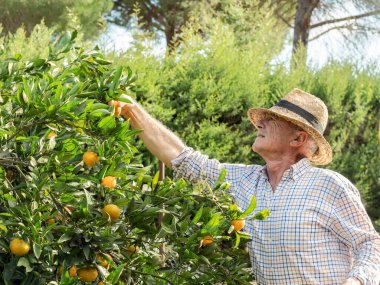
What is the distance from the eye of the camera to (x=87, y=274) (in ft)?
6.72

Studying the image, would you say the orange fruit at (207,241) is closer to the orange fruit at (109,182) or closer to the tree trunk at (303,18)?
the orange fruit at (109,182)

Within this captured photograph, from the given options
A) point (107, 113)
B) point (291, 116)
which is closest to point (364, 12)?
point (291, 116)

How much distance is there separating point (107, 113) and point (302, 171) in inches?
48.2

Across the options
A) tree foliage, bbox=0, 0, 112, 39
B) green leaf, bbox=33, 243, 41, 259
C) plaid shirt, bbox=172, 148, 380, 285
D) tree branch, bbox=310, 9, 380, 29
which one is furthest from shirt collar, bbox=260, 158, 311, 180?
tree foliage, bbox=0, 0, 112, 39

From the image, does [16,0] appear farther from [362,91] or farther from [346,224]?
[346,224]

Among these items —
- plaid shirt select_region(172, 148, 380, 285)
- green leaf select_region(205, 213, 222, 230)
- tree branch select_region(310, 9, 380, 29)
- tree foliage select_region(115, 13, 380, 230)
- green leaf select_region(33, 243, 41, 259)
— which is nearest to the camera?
green leaf select_region(33, 243, 41, 259)

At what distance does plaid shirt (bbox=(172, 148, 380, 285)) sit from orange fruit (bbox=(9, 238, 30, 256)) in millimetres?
1128

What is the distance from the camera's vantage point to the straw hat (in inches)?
126

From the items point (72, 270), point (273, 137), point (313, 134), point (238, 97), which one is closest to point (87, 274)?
point (72, 270)

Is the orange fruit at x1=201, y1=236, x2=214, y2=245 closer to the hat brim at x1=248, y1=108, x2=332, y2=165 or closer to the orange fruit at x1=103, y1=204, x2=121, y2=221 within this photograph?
the orange fruit at x1=103, y1=204, x2=121, y2=221

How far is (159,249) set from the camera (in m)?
2.75

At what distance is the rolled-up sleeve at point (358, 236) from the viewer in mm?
2754

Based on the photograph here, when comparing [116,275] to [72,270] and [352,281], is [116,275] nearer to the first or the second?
[72,270]

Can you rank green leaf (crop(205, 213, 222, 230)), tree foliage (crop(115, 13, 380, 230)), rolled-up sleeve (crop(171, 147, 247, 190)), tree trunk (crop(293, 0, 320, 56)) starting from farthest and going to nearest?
1. tree trunk (crop(293, 0, 320, 56))
2. tree foliage (crop(115, 13, 380, 230))
3. rolled-up sleeve (crop(171, 147, 247, 190))
4. green leaf (crop(205, 213, 222, 230))
